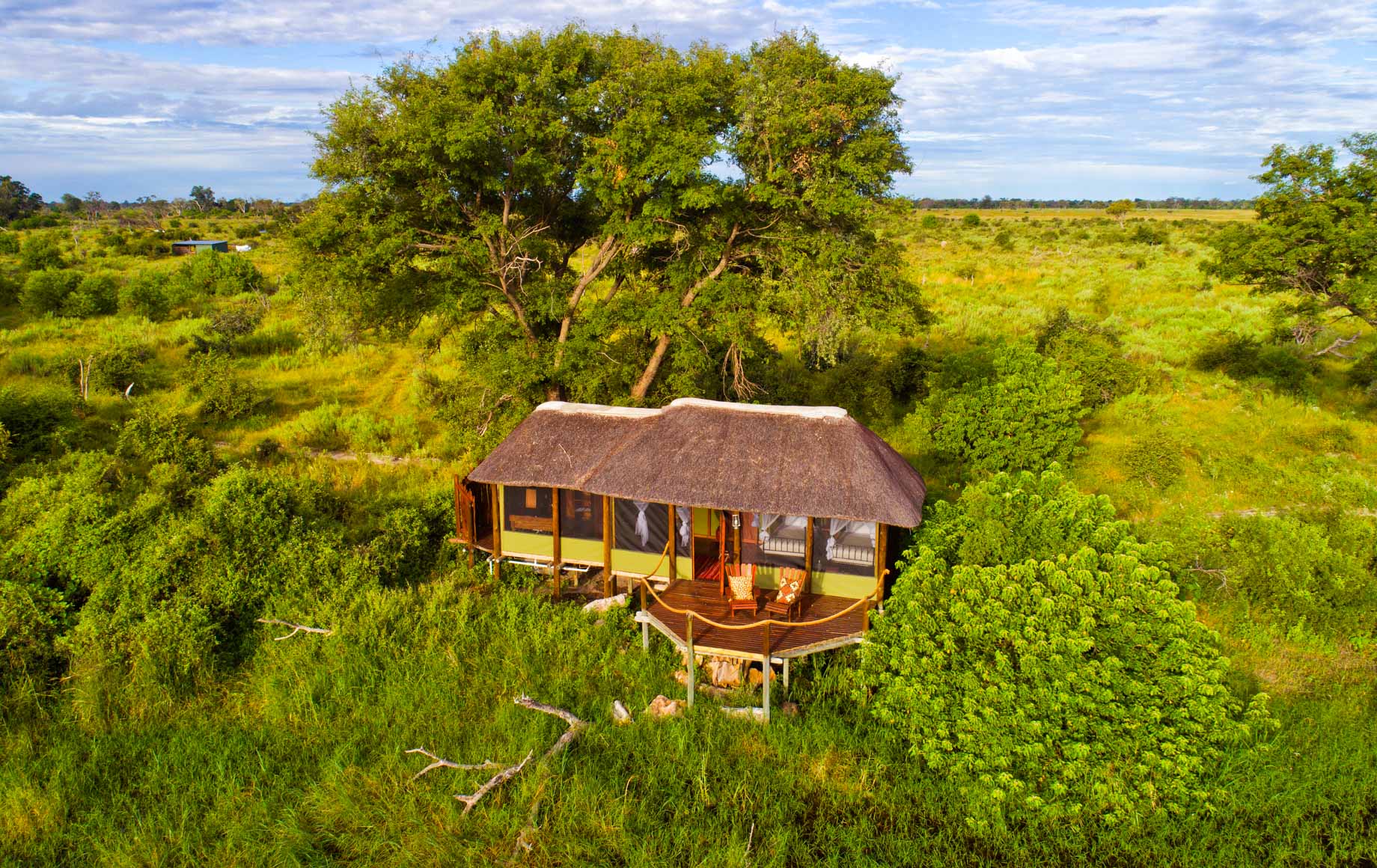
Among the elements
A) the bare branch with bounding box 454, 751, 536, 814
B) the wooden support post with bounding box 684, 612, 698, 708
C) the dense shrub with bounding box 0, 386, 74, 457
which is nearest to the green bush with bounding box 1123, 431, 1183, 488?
the wooden support post with bounding box 684, 612, 698, 708

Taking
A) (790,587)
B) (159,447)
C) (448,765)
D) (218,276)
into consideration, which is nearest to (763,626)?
(790,587)

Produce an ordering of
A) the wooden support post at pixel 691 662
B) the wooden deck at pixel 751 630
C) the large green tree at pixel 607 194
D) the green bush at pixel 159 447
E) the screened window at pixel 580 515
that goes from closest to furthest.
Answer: the wooden support post at pixel 691 662 → the wooden deck at pixel 751 630 → the screened window at pixel 580 515 → the large green tree at pixel 607 194 → the green bush at pixel 159 447

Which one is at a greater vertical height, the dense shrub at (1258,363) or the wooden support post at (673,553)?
the dense shrub at (1258,363)

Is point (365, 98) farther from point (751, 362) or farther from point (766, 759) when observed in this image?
point (766, 759)

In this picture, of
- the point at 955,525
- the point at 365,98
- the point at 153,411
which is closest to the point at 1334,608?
the point at 955,525

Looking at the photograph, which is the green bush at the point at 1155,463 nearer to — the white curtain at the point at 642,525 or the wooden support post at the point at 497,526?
the white curtain at the point at 642,525

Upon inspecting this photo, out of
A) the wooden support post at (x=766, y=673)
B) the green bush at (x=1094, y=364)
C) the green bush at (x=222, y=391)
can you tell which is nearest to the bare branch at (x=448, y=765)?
the wooden support post at (x=766, y=673)

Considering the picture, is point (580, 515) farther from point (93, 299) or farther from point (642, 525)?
point (93, 299)
